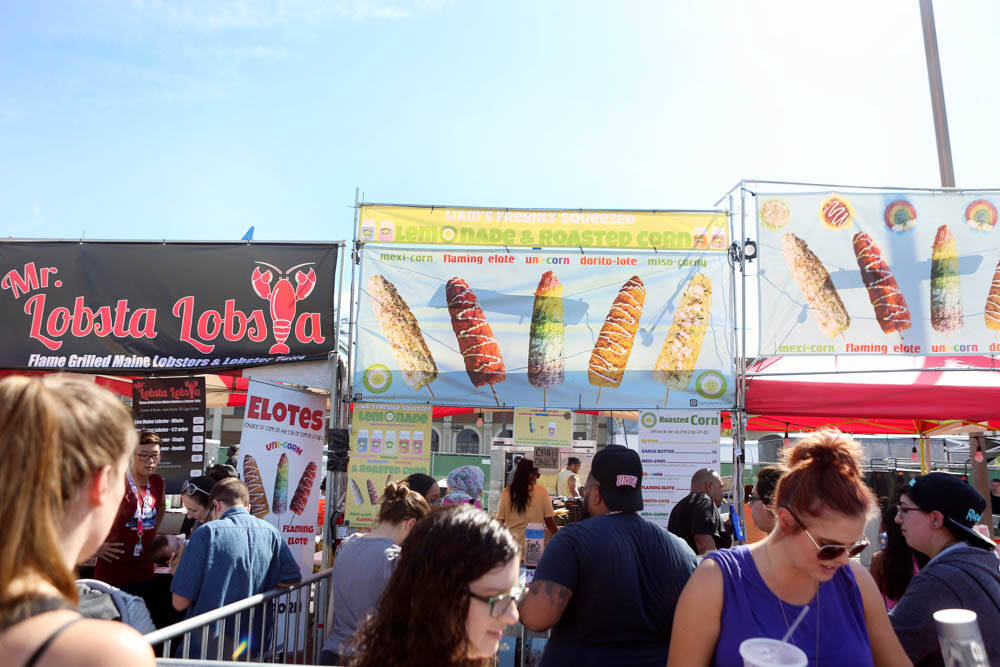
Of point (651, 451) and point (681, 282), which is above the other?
point (681, 282)

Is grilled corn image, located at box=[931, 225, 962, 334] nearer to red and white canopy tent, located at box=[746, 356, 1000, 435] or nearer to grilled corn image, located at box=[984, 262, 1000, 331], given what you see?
grilled corn image, located at box=[984, 262, 1000, 331]

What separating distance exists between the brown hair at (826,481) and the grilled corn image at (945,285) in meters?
5.47

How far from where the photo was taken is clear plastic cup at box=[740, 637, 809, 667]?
63.4 inches

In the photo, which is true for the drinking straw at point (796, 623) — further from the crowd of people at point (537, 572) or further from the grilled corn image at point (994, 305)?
the grilled corn image at point (994, 305)

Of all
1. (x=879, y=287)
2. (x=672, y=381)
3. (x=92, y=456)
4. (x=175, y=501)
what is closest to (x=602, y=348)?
(x=672, y=381)

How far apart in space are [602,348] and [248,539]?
3874mm

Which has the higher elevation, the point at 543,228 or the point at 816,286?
the point at 543,228

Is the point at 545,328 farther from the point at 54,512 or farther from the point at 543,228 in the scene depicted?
the point at 54,512

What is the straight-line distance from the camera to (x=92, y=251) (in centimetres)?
702

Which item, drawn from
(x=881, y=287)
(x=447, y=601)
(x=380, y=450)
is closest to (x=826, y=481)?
(x=447, y=601)

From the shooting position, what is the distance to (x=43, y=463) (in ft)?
3.77

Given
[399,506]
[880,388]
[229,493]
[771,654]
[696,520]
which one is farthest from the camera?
[880,388]

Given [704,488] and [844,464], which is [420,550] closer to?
[844,464]

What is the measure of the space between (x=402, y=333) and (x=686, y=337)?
112 inches
